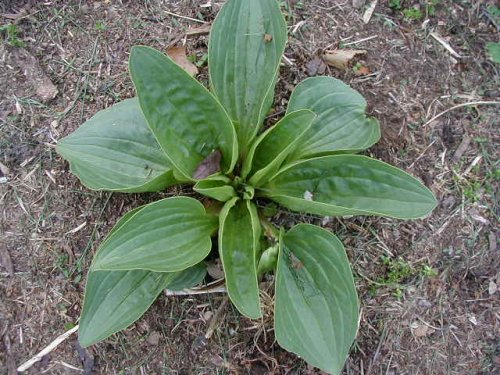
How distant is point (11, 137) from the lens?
2740 mm

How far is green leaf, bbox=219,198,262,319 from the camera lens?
6.75 ft

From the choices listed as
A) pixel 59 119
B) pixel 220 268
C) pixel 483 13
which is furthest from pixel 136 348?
pixel 483 13

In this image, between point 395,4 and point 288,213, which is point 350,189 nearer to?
point 288,213

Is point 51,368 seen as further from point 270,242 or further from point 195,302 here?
point 270,242

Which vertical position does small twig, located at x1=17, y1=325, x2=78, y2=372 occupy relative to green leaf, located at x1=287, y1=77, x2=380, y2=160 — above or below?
below

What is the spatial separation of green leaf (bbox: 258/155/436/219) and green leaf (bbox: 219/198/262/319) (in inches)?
7.0

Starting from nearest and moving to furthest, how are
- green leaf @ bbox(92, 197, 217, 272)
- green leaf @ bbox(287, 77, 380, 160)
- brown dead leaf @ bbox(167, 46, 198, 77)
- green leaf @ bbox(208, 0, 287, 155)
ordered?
green leaf @ bbox(92, 197, 217, 272)
green leaf @ bbox(208, 0, 287, 155)
green leaf @ bbox(287, 77, 380, 160)
brown dead leaf @ bbox(167, 46, 198, 77)

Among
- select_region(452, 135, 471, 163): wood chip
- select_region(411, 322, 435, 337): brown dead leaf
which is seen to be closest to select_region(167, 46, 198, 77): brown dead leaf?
select_region(452, 135, 471, 163): wood chip

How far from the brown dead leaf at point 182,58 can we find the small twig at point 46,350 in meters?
1.42

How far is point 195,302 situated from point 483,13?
2.25 m

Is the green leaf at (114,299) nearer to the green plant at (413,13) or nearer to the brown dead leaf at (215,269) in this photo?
the brown dead leaf at (215,269)

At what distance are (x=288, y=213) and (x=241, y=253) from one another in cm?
A: 51

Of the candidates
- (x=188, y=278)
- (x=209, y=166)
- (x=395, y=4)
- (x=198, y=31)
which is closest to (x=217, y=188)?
(x=209, y=166)

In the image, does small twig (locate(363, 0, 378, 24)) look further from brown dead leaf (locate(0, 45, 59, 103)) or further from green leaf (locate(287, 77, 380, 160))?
brown dead leaf (locate(0, 45, 59, 103))
